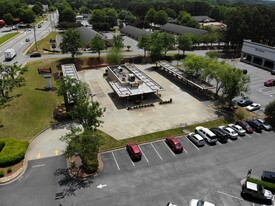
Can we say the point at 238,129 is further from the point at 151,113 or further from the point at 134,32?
the point at 134,32

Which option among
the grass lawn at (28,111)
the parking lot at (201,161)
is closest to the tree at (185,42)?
the grass lawn at (28,111)

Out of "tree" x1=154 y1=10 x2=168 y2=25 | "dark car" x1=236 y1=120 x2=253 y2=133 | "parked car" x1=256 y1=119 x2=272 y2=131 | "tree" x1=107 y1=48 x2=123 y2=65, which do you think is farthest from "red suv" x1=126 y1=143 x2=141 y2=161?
"tree" x1=154 y1=10 x2=168 y2=25

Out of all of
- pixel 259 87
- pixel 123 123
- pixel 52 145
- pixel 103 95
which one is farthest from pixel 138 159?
pixel 259 87

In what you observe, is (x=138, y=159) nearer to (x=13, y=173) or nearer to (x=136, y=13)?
(x=13, y=173)

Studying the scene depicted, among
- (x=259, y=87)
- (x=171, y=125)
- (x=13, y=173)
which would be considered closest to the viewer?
(x=13, y=173)

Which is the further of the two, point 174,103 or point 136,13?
point 136,13
